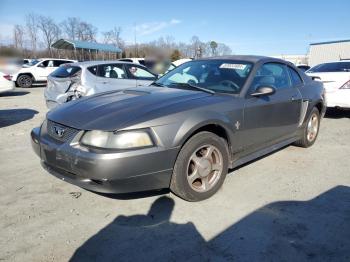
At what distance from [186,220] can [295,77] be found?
322 centimetres

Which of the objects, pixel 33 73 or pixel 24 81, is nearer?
pixel 24 81

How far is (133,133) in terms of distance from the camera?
10.5ft

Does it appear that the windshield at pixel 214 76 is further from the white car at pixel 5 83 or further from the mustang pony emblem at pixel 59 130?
the white car at pixel 5 83

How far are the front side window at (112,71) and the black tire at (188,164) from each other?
541 cm

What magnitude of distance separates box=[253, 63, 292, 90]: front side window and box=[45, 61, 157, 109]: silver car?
388cm

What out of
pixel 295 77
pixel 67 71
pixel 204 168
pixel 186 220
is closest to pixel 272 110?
pixel 295 77

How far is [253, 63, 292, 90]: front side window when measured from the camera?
177 inches

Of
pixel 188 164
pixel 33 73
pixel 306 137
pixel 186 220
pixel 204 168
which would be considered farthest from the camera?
pixel 33 73

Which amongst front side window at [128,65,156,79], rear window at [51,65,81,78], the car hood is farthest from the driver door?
rear window at [51,65,81,78]

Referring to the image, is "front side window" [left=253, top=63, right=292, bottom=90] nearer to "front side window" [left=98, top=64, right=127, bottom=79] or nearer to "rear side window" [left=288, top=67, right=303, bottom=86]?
"rear side window" [left=288, top=67, right=303, bottom=86]

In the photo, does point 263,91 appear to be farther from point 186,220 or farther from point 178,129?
point 186,220

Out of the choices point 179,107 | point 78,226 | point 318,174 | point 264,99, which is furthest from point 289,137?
point 78,226

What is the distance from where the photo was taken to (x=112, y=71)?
878 cm

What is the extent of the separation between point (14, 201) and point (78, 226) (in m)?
0.98
